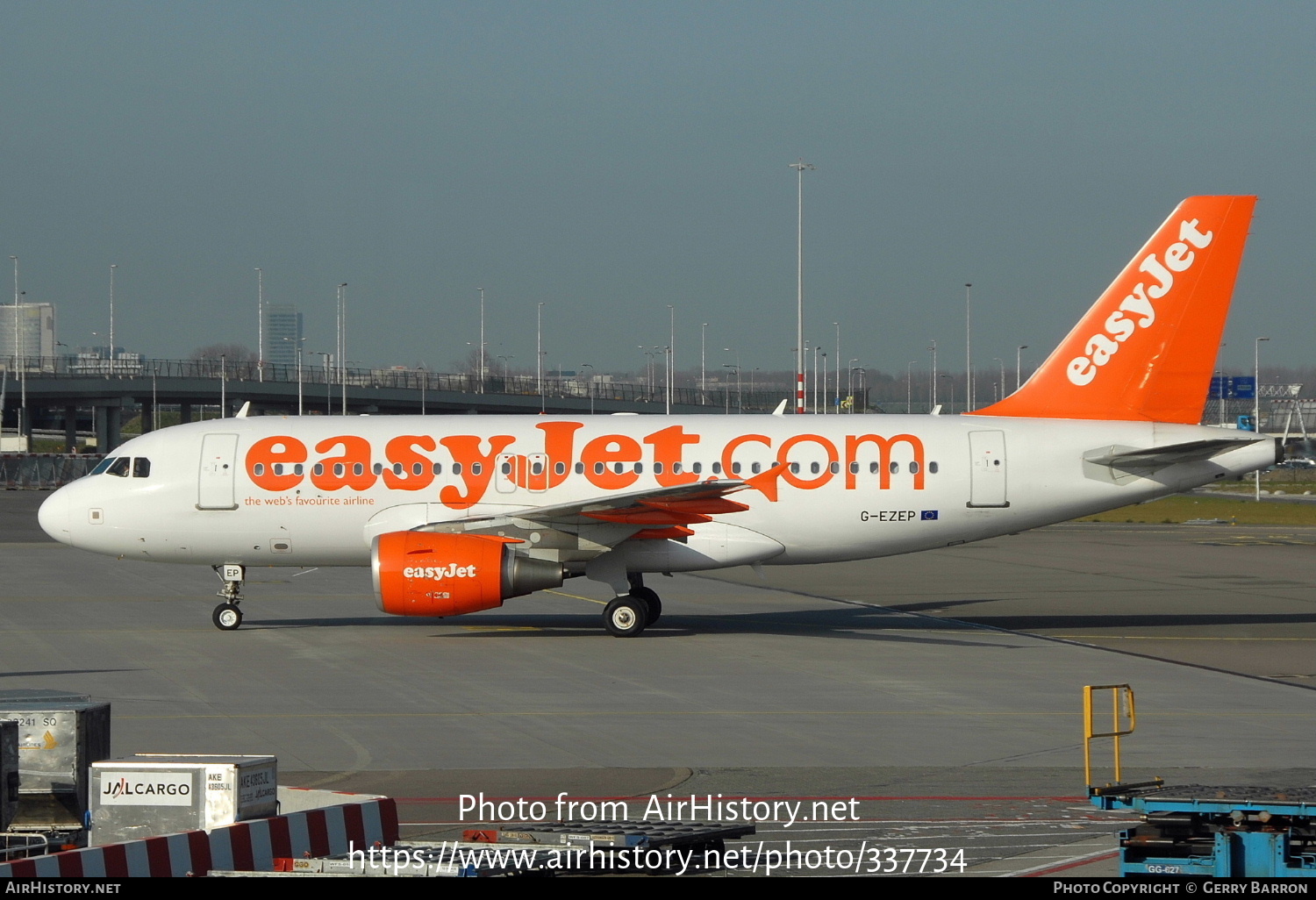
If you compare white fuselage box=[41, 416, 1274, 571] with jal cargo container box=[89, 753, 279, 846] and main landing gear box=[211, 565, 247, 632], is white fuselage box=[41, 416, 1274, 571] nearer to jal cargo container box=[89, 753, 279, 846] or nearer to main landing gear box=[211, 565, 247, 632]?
main landing gear box=[211, 565, 247, 632]

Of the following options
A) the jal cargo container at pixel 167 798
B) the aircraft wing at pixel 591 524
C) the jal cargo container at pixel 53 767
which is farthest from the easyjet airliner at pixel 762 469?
Result: the jal cargo container at pixel 167 798

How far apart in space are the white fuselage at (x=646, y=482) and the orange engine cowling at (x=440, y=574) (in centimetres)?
224

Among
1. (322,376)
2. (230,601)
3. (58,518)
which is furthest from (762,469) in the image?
(322,376)

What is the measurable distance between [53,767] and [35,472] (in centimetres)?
8959

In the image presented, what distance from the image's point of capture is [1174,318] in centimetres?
2761

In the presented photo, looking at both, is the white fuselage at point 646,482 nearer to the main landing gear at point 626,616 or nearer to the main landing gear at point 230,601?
the main landing gear at point 230,601

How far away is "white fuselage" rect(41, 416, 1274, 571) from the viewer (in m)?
27.1

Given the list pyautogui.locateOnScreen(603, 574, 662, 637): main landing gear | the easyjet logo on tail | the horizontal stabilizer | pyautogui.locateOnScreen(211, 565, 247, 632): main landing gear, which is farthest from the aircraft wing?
the easyjet logo on tail

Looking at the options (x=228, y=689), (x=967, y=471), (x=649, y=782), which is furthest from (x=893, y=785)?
(x=967, y=471)

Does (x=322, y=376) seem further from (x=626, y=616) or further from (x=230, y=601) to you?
(x=626, y=616)

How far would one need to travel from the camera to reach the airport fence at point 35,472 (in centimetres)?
9169

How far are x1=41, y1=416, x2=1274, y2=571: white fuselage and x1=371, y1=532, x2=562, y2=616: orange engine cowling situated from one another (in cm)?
224

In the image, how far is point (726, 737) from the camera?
17.0 m

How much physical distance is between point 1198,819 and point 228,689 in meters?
14.1
